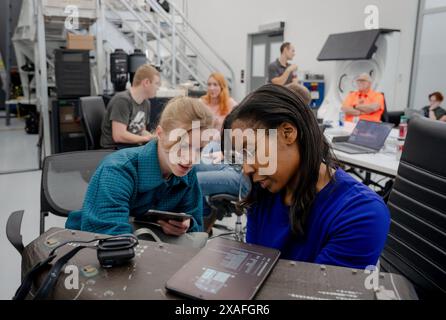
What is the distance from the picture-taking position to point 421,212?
1179mm

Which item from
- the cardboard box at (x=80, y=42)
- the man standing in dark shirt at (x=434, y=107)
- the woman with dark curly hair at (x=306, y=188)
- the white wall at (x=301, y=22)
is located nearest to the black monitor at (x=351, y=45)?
the white wall at (x=301, y=22)

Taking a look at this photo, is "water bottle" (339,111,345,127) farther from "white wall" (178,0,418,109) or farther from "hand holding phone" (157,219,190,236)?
"hand holding phone" (157,219,190,236)

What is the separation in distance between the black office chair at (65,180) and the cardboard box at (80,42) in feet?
9.94

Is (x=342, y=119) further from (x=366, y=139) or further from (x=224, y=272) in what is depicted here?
(x=224, y=272)

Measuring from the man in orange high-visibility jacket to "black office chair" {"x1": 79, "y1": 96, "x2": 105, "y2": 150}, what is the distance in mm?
2475

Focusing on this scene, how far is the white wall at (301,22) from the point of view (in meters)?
4.99

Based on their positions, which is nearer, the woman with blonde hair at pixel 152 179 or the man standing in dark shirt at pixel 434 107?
the woman with blonde hair at pixel 152 179

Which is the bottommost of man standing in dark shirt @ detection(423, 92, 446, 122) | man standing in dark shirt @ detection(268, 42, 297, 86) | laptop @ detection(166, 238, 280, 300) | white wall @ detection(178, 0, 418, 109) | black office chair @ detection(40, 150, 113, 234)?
black office chair @ detection(40, 150, 113, 234)

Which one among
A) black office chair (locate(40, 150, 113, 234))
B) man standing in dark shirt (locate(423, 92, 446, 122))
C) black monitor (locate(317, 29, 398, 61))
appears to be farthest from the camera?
black monitor (locate(317, 29, 398, 61))

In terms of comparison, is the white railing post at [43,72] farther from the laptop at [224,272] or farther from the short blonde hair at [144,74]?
the laptop at [224,272]

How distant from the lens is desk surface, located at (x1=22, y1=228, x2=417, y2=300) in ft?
1.82

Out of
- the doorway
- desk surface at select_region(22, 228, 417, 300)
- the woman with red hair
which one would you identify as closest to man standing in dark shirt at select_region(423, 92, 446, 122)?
the woman with red hair

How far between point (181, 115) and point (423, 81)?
176 inches
